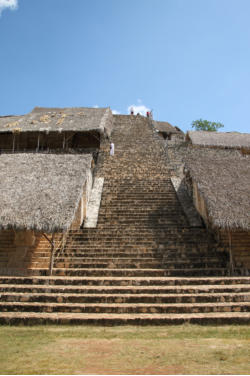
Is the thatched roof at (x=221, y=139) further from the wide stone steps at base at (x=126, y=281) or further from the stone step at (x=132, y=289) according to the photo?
the stone step at (x=132, y=289)

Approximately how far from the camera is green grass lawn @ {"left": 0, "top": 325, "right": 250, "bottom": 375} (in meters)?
3.43

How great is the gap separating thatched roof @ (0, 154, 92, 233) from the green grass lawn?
10.1 feet

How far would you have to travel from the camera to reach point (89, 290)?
20.7ft

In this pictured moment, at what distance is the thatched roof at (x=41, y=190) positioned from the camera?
771 cm

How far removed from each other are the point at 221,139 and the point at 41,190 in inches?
640

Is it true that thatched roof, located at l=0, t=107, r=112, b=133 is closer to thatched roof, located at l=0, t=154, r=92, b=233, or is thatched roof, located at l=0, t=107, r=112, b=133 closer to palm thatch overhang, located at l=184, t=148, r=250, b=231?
thatched roof, located at l=0, t=154, r=92, b=233

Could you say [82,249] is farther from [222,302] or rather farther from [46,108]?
[46,108]

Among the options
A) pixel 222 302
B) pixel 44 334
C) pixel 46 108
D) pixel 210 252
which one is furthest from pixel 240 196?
pixel 46 108

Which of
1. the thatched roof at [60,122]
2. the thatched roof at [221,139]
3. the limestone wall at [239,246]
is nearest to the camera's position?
the limestone wall at [239,246]

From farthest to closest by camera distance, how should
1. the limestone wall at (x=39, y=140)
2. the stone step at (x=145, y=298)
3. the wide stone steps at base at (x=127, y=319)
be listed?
the limestone wall at (x=39, y=140), the stone step at (x=145, y=298), the wide stone steps at base at (x=127, y=319)

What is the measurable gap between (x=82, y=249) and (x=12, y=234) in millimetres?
2358

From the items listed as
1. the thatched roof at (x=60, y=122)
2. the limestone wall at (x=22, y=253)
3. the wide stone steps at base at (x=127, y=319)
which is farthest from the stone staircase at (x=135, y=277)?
the thatched roof at (x=60, y=122)

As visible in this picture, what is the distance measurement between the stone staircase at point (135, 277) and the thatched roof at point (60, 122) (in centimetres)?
660

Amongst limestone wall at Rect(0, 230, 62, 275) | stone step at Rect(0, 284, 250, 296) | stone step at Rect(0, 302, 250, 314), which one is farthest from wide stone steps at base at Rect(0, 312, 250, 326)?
limestone wall at Rect(0, 230, 62, 275)
